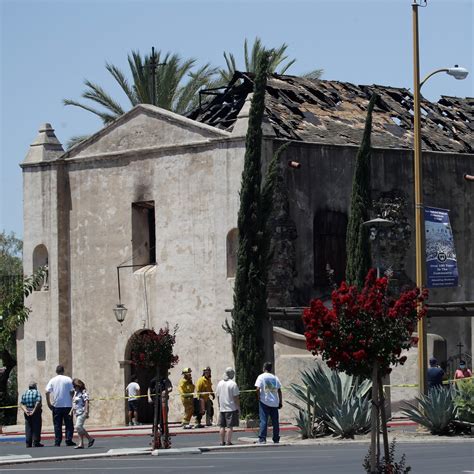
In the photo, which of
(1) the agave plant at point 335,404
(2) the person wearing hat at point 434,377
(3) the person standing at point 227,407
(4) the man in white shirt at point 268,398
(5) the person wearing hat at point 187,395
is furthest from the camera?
(5) the person wearing hat at point 187,395

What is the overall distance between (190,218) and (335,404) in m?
13.6

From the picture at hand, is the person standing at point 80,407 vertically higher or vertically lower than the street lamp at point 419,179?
lower

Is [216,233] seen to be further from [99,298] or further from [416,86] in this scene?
[416,86]

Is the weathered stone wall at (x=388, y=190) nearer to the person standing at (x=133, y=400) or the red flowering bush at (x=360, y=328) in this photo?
the person standing at (x=133, y=400)

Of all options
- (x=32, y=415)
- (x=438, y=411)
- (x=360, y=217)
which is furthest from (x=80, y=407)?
(x=360, y=217)

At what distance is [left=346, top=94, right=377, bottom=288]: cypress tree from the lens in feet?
137

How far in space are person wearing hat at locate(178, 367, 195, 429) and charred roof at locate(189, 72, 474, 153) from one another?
25.4 ft

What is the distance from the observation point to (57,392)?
31.9 meters

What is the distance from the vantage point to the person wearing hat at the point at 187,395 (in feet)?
131

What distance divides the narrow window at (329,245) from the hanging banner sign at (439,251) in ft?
8.26

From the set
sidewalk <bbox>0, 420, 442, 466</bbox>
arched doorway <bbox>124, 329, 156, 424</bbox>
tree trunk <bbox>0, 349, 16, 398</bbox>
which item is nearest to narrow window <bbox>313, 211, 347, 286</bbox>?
arched doorway <bbox>124, 329, 156, 424</bbox>

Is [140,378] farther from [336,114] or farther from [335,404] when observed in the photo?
[335,404]

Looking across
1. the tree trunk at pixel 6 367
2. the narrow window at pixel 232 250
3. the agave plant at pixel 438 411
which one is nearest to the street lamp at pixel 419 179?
A: the agave plant at pixel 438 411

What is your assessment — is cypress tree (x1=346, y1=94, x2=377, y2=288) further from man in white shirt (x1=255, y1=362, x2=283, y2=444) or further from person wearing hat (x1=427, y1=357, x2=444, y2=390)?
man in white shirt (x1=255, y1=362, x2=283, y2=444)
